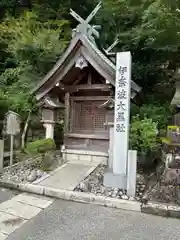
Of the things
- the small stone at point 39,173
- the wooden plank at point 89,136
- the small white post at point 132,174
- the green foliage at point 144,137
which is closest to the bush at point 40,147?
the wooden plank at point 89,136

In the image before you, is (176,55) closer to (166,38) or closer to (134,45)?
(166,38)

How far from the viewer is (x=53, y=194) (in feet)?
15.4

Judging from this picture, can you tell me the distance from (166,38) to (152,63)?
5.34 feet

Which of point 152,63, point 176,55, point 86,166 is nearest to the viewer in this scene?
point 86,166

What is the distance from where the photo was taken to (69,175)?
5785 millimetres

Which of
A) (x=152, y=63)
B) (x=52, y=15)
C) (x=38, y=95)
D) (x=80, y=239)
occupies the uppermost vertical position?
(x=52, y=15)

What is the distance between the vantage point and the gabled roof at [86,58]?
6613mm

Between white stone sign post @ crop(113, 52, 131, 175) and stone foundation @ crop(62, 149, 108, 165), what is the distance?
2515mm

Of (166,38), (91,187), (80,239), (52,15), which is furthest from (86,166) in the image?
(52,15)

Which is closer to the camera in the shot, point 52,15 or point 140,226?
point 140,226

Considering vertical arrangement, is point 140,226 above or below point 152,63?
below

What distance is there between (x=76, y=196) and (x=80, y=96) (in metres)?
4.27

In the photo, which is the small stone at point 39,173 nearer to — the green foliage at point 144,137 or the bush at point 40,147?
the bush at point 40,147

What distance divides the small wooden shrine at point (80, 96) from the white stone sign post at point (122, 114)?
1.84 metres
